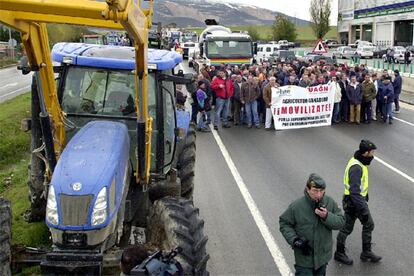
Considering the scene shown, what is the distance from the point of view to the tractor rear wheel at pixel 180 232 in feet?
17.5

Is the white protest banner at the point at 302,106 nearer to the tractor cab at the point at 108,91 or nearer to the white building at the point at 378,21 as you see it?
the tractor cab at the point at 108,91

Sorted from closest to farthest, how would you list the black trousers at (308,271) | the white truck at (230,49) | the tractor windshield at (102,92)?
the black trousers at (308,271) < the tractor windshield at (102,92) < the white truck at (230,49)

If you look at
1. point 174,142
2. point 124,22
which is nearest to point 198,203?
point 174,142

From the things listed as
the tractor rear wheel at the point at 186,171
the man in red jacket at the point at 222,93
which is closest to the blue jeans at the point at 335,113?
the man in red jacket at the point at 222,93

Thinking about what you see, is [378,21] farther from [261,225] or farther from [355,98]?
[261,225]

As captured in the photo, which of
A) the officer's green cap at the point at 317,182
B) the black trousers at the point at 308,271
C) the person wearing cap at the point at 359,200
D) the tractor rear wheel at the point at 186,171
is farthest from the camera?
the tractor rear wheel at the point at 186,171

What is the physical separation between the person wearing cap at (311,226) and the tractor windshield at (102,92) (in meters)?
2.15

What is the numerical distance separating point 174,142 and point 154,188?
0.77 meters

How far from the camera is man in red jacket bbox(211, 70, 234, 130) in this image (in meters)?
16.8

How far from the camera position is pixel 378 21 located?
250 feet

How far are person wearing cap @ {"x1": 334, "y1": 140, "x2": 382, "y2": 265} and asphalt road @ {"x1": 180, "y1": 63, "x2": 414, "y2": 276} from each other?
0.16 m

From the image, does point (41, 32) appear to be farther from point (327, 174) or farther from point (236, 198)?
point (327, 174)

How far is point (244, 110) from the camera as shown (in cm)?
1723

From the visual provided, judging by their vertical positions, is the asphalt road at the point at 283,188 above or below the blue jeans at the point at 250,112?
below
